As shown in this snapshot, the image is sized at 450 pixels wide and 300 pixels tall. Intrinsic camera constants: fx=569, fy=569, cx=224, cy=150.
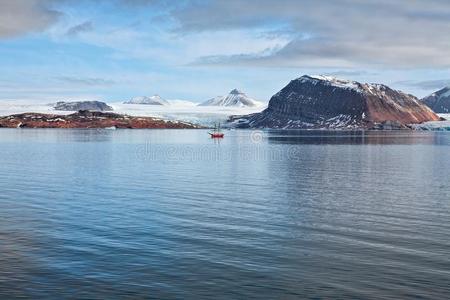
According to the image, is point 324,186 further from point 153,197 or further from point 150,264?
point 150,264

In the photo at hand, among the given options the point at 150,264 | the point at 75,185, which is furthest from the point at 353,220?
the point at 75,185

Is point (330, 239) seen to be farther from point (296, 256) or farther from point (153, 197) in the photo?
point (153, 197)

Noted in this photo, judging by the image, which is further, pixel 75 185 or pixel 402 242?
pixel 75 185

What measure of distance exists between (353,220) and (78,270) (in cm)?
1688

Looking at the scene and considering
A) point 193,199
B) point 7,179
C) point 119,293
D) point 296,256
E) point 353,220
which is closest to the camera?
point 119,293

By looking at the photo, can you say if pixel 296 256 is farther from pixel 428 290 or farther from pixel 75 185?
pixel 75 185

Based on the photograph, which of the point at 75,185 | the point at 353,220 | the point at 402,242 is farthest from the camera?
the point at 75,185

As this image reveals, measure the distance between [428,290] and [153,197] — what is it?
25.3 metres

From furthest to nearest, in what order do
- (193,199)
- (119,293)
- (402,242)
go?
1. (193,199)
2. (402,242)
3. (119,293)

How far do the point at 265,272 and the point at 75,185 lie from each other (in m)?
31.0

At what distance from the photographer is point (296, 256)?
938 inches

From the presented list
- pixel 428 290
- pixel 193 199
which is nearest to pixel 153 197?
pixel 193 199

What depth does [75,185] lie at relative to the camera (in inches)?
1923

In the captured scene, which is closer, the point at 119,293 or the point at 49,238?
the point at 119,293
